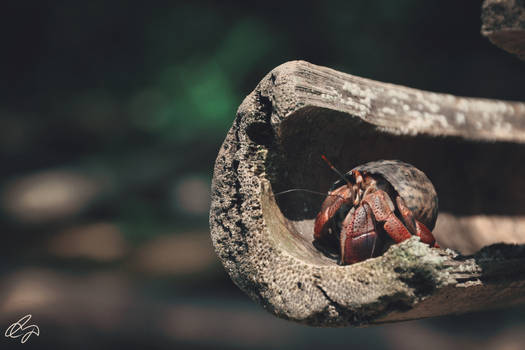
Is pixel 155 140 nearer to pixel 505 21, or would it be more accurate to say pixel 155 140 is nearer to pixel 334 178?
pixel 334 178

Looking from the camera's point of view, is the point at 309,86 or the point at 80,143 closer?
the point at 309,86

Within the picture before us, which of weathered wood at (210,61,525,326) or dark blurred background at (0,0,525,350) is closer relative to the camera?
weathered wood at (210,61,525,326)

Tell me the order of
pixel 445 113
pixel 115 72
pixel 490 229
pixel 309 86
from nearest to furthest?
pixel 309 86 → pixel 445 113 → pixel 490 229 → pixel 115 72

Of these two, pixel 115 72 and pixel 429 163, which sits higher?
pixel 115 72

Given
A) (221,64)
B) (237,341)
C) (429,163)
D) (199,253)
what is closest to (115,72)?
(221,64)

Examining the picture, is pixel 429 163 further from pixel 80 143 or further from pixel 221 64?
pixel 80 143
